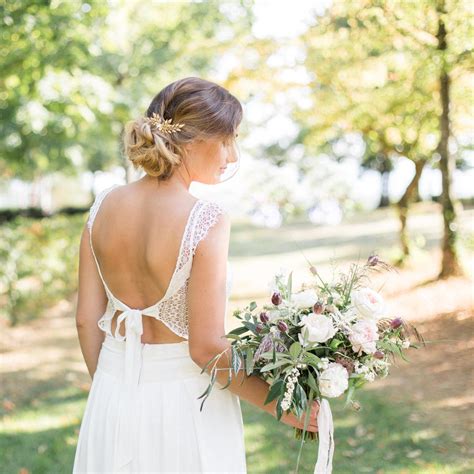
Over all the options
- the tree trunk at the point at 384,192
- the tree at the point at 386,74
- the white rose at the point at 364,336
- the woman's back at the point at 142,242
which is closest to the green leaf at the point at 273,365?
the white rose at the point at 364,336

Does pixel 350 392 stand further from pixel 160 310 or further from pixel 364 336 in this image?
pixel 160 310

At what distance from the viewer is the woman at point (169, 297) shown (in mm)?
2010

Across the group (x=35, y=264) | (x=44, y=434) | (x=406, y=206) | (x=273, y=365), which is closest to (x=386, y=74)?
(x=406, y=206)

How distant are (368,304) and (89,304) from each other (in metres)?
0.99

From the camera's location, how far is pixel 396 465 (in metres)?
4.84

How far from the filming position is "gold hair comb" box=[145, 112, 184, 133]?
210 cm

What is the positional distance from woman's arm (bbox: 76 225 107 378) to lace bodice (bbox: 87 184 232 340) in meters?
0.07

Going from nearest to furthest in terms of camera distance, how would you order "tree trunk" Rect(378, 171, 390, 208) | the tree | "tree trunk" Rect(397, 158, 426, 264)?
the tree
"tree trunk" Rect(397, 158, 426, 264)
"tree trunk" Rect(378, 171, 390, 208)

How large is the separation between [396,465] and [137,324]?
3.38m

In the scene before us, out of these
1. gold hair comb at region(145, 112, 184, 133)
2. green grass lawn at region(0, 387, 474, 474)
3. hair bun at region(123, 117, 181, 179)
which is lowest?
green grass lawn at region(0, 387, 474, 474)

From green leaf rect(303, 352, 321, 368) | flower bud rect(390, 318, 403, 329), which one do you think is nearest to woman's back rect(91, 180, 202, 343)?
green leaf rect(303, 352, 321, 368)

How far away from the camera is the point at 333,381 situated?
195 cm

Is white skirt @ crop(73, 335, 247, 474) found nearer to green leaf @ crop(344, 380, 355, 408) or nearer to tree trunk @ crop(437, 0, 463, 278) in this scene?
green leaf @ crop(344, 380, 355, 408)

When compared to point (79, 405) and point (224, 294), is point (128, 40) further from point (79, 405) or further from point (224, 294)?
point (224, 294)
